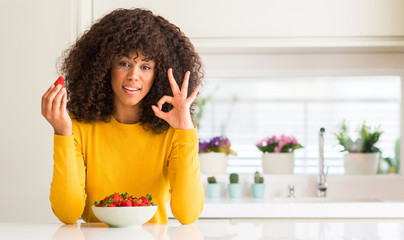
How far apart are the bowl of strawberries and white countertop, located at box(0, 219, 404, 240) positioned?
0.8 inches

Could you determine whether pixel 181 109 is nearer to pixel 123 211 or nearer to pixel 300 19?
pixel 123 211

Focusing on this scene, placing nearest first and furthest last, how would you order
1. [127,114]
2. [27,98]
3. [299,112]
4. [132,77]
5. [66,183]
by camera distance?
[66,183] → [132,77] → [127,114] → [27,98] → [299,112]

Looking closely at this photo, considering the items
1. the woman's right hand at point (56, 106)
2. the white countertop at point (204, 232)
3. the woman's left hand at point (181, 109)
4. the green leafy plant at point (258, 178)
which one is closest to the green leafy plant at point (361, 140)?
the green leafy plant at point (258, 178)

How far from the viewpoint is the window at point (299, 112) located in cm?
338

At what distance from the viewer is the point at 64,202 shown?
1546mm

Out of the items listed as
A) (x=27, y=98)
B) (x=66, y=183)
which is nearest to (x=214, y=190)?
(x=27, y=98)

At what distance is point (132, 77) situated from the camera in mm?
1666

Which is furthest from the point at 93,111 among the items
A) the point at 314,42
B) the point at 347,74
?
the point at 347,74

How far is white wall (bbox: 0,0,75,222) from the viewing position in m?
2.78

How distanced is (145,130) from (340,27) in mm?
1573

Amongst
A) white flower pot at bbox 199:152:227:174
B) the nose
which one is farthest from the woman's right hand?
white flower pot at bbox 199:152:227:174

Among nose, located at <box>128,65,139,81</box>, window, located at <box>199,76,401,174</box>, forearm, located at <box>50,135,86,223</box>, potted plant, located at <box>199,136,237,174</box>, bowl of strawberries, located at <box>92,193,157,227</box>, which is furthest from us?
window, located at <box>199,76,401,174</box>

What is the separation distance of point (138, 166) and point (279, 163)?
1654mm

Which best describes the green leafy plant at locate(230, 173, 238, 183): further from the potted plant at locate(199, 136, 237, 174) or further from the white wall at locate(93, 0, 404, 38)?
the white wall at locate(93, 0, 404, 38)
